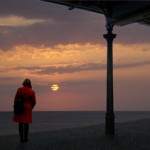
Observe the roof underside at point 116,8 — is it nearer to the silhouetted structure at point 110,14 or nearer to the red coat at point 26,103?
the silhouetted structure at point 110,14

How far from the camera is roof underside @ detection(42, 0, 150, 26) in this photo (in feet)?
A: 49.3

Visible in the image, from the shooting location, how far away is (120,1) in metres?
15.5

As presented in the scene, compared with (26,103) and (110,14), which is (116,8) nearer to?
(110,14)

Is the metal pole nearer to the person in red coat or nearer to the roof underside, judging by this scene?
the roof underside

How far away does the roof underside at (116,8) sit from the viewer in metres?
15.0

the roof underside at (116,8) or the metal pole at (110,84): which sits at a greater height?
the roof underside at (116,8)

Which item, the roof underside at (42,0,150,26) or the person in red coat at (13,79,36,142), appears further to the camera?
the roof underside at (42,0,150,26)

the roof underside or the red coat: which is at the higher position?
the roof underside

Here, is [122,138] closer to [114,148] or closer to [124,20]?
[114,148]

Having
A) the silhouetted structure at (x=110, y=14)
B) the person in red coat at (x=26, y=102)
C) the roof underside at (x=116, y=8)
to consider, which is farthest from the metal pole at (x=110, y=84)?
the person in red coat at (x=26, y=102)

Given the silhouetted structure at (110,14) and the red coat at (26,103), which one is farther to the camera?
the silhouetted structure at (110,14)

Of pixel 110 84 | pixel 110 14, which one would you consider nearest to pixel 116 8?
pixel 110 14

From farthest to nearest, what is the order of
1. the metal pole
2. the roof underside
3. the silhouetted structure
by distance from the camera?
the metal pole < the silhouetted structure < the roof underside

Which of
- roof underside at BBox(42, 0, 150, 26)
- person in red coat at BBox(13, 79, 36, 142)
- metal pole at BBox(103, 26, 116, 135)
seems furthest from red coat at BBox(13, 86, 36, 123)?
roof underside at BBox(42, 0, 150, 26)
